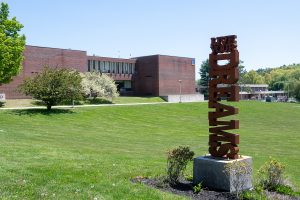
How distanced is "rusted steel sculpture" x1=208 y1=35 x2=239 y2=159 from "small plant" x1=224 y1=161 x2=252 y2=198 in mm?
549

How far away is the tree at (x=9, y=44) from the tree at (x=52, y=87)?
2.03 meters

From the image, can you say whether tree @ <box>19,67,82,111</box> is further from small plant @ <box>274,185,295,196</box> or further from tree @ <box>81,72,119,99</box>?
small plant @ <box>274,185,295,196</box>

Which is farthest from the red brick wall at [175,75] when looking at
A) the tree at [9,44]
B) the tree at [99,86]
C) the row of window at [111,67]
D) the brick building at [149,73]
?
the tree at [9,44]

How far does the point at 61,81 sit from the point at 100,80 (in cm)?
1946

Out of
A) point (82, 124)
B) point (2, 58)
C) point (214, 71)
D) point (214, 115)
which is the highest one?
point (2, 58)

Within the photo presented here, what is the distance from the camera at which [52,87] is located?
3450 cm

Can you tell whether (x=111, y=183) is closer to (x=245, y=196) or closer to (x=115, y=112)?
(x=245, y=196)

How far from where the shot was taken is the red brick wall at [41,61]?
51281mm

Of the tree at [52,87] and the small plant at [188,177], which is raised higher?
the tree at [52,87]

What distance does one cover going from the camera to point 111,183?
777cm

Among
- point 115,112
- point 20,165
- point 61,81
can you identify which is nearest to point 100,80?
point 115,112

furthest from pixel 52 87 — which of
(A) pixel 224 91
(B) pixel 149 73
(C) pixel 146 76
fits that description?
(C) pixel 146 76

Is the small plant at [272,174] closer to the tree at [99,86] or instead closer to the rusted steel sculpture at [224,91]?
the rusted steel sculpture at [224,91]

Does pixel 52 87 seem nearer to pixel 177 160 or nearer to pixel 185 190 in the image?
pixel 177 160
